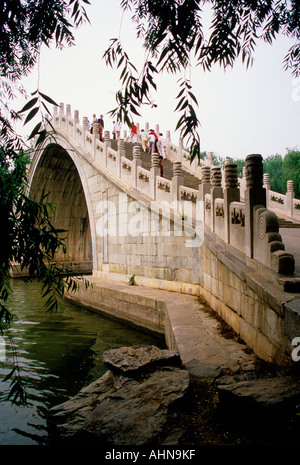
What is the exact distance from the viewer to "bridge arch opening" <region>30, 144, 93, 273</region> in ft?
66.3

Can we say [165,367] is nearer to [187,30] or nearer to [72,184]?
[187,30]

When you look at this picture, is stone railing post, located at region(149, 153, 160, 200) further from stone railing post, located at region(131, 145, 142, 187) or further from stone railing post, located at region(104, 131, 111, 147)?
stone railing post, located at region(104, 131, 111, 147)

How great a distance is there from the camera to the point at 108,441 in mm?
2369

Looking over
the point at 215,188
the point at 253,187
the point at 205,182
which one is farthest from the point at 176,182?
the point at 253,187

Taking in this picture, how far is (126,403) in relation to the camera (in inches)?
108

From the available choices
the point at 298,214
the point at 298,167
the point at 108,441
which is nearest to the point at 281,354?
the point at 108,441

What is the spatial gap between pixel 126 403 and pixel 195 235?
4.91 m

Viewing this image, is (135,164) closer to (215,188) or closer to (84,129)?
(215,188)

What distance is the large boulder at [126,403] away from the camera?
239cm

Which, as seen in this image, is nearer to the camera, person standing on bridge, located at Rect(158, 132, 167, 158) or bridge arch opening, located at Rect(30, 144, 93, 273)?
person standing on bridge, located at Rect(158, 132, 167, 158)

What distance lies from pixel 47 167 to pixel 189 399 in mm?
19160

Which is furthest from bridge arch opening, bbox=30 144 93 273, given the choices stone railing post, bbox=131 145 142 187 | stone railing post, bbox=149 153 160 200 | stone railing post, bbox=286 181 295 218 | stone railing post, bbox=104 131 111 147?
stone railing post, bbox=286 181 295 218

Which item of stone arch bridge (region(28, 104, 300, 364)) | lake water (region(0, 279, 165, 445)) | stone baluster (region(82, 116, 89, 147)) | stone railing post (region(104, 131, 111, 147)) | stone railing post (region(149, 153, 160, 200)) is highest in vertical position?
stone baluster (region(82, 116, 89, 147))

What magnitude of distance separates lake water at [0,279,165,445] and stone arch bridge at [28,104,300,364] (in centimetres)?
169
